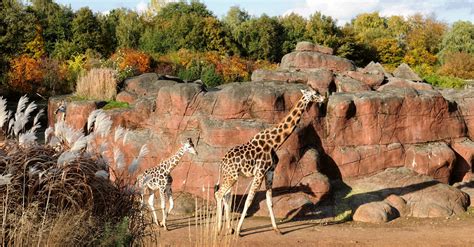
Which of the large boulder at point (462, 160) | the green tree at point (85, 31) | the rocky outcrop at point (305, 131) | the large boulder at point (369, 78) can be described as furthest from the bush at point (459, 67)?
the large boulder at point (462, 160)

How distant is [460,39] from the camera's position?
162ft

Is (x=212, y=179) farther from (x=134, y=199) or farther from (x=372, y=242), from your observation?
(x=134, y=199)

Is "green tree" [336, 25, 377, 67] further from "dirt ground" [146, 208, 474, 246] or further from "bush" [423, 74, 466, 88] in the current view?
"dirt ground" [146, 208, 474, 246]

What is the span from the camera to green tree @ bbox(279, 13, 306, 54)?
4162 centimetres

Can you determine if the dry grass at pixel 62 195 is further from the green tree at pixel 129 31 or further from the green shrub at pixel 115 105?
the green tree at pixel 129 31

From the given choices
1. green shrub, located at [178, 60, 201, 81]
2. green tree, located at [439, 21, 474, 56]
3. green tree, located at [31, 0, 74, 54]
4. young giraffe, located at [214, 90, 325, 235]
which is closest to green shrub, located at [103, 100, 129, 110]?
young giraffe, located at [214, 90, 325, 235]

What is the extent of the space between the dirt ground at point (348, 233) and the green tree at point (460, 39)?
123 feet

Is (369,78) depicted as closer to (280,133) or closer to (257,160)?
(280,133)

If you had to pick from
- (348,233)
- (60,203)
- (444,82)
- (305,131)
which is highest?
(444,82)

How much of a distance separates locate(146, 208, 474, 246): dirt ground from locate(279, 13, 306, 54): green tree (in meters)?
28.9

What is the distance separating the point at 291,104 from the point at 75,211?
374 inches

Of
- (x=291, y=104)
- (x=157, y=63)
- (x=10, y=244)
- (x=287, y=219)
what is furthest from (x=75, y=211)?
(x=157, y=63)

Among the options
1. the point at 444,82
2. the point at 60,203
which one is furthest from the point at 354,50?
the point at 60,203

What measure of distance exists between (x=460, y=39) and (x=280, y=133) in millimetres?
41005
